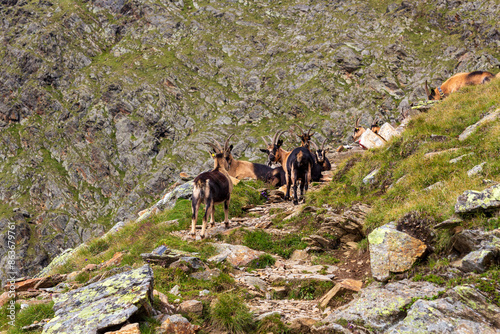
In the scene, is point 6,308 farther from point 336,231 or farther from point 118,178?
point 118,178

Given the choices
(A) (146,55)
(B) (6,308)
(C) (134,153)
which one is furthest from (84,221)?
(B) (6,308)

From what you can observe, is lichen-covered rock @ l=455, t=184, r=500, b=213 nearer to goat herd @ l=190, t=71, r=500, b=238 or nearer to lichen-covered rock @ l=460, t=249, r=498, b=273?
lichen-covered rock @ l=460, t=249, r=498, b=273

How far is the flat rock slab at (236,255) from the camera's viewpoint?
9.97m

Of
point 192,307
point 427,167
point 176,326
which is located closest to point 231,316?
point 192,307

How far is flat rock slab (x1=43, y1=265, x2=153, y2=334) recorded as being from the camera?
17.8 feet

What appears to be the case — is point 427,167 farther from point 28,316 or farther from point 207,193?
point 28,316

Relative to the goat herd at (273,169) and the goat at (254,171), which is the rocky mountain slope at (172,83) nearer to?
the goat at (254,171)

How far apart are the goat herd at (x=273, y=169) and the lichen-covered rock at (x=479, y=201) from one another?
8.18m

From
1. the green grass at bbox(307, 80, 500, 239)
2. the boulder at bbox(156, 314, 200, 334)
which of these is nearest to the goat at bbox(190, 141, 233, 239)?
the green grass at bbox(307, 80, 500, 239)

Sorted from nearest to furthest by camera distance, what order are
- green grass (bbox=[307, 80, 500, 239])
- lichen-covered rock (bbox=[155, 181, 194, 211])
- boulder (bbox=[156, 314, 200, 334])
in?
boulder (bbox=[156, 314, 200, 334])
green grass (bbox=[307, 80, 500, 239])
lichen-covered rock (bbox=[155, 181, 194, 211])

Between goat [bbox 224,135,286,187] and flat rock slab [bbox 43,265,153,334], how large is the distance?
16350mm

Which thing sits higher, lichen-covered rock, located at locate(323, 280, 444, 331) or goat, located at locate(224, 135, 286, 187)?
goat, located at locate(224, 135, 286, 187)

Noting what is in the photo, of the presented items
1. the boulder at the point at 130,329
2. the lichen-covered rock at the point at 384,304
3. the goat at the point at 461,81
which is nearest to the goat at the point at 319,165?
the goat at the point at 461,81

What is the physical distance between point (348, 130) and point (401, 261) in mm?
110234
